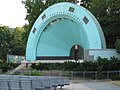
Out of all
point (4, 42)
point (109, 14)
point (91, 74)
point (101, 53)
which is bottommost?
point (91, 74)

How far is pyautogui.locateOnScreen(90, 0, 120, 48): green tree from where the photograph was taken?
53.2m

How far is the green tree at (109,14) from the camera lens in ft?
175

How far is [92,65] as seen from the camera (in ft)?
127

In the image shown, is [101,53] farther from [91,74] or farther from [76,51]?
[76,51]

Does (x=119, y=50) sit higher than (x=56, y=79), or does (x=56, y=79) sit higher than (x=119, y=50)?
(x=119, y=50)

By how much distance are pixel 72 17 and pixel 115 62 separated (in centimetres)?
1273

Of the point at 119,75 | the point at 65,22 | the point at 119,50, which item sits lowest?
the point at 119,75

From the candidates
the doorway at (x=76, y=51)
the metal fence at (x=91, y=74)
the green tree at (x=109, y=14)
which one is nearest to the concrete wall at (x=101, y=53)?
the metal fence at (x=91, y=74)

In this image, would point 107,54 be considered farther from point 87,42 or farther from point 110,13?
point 110,13

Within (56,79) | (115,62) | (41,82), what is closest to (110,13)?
(115,62)

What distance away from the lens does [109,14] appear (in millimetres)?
54344

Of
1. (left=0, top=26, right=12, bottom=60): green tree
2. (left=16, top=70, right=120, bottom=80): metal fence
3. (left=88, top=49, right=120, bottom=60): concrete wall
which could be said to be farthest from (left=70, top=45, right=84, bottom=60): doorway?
(left=0, top=26, right=12, bottom=60): green tree

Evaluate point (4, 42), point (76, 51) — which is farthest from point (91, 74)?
point (4, 42)

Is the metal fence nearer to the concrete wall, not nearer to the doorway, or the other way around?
the concrete wall
